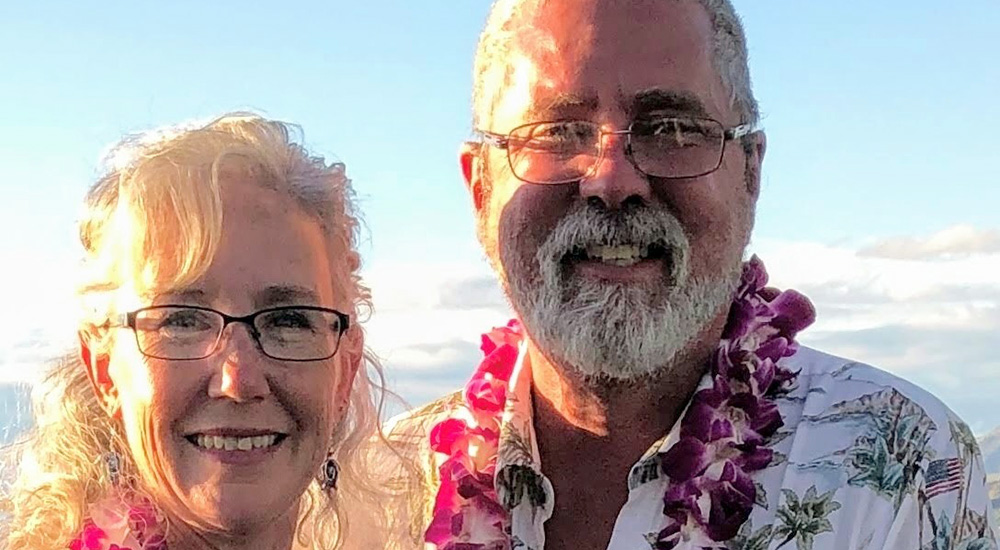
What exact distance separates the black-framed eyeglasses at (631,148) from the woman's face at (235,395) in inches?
25.9

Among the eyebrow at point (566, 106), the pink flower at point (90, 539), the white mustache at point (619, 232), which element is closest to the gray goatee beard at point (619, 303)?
the white mustache at point (619, 232)

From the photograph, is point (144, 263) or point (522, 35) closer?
point (144, 263)

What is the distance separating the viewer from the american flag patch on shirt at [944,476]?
334cm

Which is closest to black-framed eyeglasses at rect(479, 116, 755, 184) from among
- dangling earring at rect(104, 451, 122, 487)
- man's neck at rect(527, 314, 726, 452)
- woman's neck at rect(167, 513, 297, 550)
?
man's neck at rect(527, 314, 726, 452)

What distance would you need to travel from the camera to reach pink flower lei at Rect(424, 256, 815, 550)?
350 centimetres

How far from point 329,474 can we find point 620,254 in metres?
0.99

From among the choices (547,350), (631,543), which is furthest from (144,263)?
(631,543)

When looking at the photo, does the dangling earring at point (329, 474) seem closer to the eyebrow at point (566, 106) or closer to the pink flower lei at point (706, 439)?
the pink flower lei at point (706, 439)

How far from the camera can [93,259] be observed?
341 cm

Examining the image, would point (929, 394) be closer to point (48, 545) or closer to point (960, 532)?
point (960, 532)

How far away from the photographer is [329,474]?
3.76 m

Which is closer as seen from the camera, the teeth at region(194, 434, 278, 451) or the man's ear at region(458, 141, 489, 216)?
the teeth at region(194, 434, 278, 451)

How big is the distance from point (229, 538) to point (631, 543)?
1.00m

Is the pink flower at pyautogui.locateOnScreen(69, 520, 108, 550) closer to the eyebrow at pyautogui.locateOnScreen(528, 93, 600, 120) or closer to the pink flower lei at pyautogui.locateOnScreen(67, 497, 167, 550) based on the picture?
the pink flower lei at pyautogui.locateOnScreen(67, 497, 167, 550)
